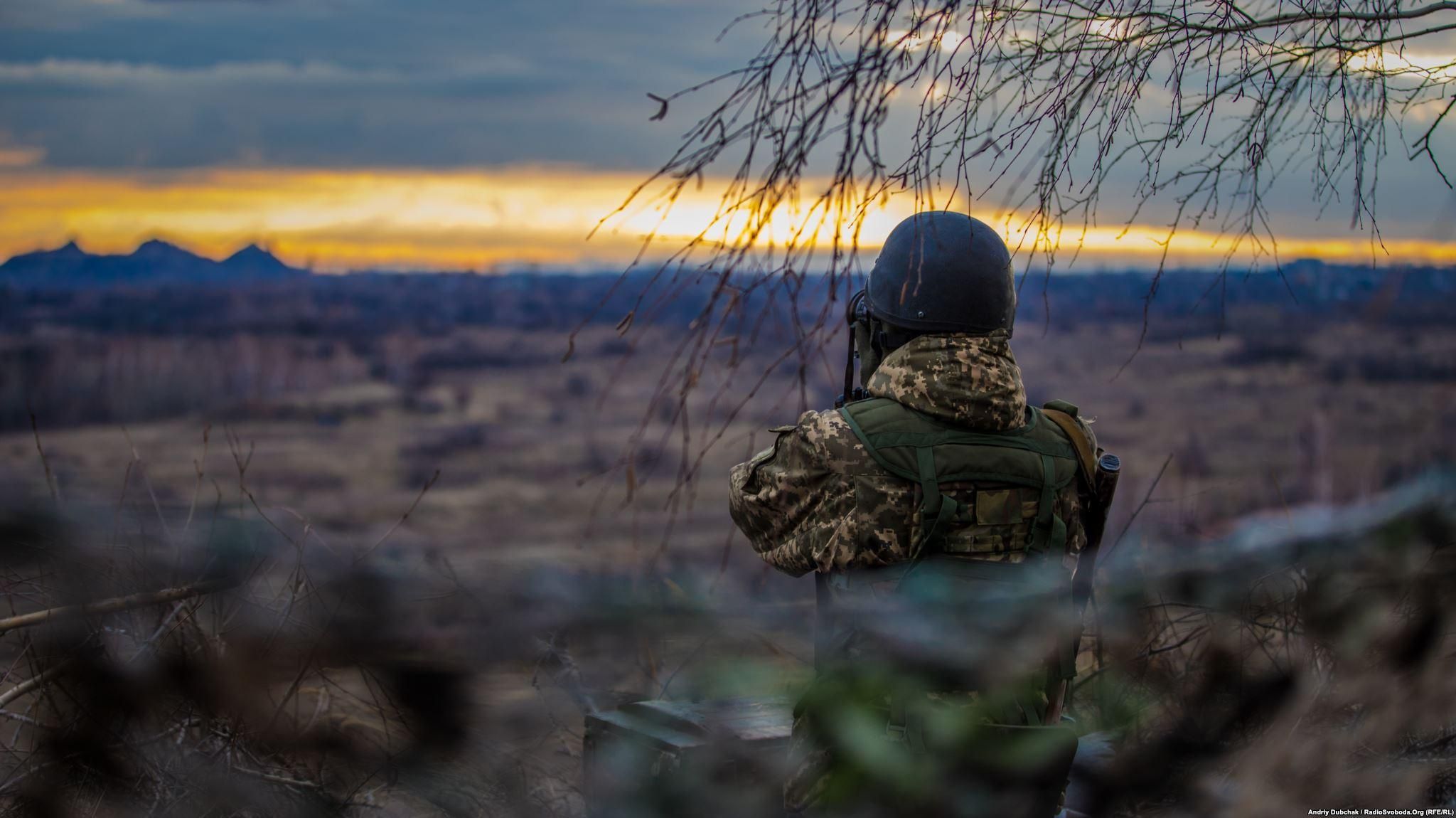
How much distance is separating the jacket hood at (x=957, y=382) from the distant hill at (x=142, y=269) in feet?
266

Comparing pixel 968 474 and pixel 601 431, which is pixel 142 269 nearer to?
pixel 601 431

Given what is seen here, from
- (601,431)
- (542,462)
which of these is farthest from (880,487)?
(601,431)

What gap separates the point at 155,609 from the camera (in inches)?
93.5

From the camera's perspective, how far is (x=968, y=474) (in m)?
2.69

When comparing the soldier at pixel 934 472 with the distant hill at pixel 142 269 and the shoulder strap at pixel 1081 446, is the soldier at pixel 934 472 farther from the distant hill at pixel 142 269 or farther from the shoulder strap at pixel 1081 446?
the distant hill at pixel 142 269

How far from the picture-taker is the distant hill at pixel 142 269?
81500 mm

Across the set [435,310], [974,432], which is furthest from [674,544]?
[435,310]

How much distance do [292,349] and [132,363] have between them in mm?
11191

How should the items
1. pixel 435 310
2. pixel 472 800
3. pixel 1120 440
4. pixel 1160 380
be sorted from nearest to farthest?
pixel 472 800, pixel 1120 440, pixel 1160 380, pixel 435 310

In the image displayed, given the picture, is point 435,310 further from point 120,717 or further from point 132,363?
point 120,717

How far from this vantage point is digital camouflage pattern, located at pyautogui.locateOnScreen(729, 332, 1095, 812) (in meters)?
2.68

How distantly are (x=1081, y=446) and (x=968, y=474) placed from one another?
34cm

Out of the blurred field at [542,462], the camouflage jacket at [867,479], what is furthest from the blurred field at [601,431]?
the camouflage jacket at [867,479]

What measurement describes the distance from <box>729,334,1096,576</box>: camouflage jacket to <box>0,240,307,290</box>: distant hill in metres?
81.0
